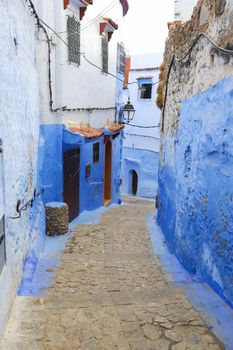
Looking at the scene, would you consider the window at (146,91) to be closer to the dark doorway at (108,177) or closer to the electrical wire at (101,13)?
the dark doorway at (108,177)

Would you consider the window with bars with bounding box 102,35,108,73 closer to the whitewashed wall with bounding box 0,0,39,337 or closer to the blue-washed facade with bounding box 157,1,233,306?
the blue-washed facade with bounding box 157,1,233,306

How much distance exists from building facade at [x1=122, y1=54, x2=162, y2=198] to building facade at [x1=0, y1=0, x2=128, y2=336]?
479 cm

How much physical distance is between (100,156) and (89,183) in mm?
1345

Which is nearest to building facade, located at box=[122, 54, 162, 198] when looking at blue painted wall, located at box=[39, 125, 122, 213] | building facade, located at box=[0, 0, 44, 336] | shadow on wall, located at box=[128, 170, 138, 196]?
shadow on wall, located at box=[128, 170, 138, 196]

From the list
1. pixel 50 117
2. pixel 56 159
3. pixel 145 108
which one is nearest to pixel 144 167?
pixel 145 108

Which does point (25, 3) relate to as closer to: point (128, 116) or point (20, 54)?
point (20, 54)

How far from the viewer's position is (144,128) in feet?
66.5

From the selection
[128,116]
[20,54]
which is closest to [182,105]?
[20,54]

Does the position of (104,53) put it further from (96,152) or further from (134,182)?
(134,182)

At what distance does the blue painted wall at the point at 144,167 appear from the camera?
2061 centimetres

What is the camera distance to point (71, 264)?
6449 mm

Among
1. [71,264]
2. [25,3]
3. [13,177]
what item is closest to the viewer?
[13,177]

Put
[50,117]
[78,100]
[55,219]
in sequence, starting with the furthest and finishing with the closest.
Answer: [78,100]
[50,117]
[55,219]

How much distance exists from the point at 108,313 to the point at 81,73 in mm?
7700
